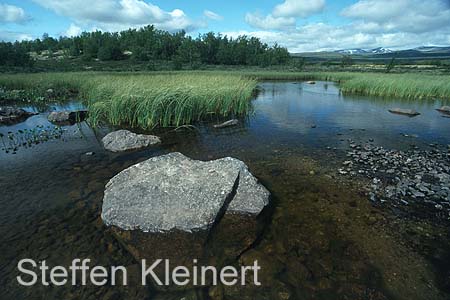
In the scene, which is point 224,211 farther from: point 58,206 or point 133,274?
point 58,206

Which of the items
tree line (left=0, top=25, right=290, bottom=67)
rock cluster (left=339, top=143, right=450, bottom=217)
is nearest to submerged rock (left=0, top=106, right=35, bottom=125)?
rock cluster (left=339, top=143, right=450, bottom=217)

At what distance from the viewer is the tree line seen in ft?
285

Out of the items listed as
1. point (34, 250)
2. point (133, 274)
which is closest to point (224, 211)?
point (133, 274)

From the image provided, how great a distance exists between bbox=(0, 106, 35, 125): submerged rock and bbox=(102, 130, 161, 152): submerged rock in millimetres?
7300

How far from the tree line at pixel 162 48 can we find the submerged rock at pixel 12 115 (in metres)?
68.2

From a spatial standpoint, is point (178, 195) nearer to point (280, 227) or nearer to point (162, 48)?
point (280, 227)

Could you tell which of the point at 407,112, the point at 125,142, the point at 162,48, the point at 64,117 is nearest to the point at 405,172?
the point at 125,142

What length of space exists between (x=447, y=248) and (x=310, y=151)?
480 cm

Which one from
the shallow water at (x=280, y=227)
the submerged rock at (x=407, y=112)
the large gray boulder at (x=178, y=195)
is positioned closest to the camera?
the shallow water at (x=280, y=227)

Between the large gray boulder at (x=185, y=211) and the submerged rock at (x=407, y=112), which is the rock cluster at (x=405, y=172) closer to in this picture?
the large gray boulder at (x=185, y=211)

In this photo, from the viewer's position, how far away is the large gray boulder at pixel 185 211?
3859 millimetres

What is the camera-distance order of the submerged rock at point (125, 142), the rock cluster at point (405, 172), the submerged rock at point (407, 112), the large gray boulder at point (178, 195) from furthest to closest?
the submerged rock at point (407, 112) → the submerged rock at point (125, 142) → the rock cluster at point (405, 172) → the large gray boulder at point (178, 195)

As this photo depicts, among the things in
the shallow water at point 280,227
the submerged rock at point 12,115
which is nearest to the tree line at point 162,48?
the submerged rock at point 12,115

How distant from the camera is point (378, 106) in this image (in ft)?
57.1
